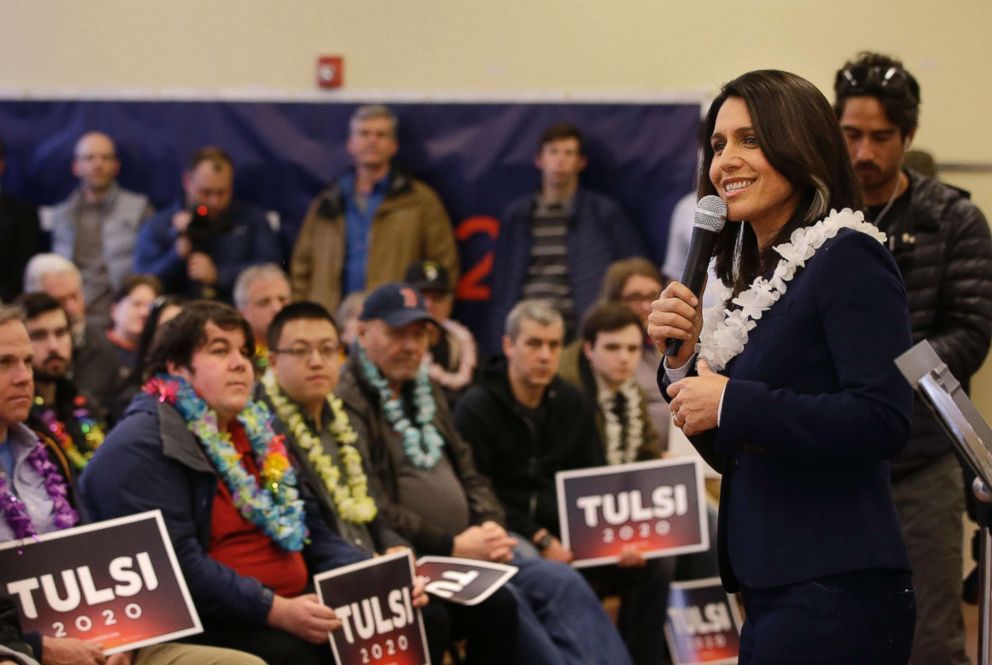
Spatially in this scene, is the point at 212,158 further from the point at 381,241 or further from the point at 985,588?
the point at 985,588

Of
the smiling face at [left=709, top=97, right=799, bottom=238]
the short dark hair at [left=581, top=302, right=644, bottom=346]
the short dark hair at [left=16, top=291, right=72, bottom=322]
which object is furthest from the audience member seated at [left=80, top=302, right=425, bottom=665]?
the smiling face at [left=709, top=97, right=799, bottom=238]

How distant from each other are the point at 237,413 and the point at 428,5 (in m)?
3.44

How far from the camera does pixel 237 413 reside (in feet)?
12.0

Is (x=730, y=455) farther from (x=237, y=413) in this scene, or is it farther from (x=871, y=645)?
(x=237, y=413)

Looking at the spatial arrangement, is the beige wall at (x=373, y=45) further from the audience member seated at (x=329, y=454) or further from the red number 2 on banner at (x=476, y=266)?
the audience member seated at (x=329, y=454)

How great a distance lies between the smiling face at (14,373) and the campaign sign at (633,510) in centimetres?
174

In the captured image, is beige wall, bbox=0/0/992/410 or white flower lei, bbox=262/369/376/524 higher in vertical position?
beige wall, bbox=0/0/992/410

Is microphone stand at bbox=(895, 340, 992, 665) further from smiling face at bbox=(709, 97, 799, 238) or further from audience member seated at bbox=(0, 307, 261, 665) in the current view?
audience member seated at bbox=(0, 307, 261, 665)

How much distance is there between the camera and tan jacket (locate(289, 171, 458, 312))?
654 centimetres

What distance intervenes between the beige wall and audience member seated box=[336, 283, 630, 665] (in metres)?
2.37

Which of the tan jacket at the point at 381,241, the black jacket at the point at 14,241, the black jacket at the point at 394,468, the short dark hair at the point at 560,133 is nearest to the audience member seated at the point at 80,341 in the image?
the black jacket at the point at 14,241

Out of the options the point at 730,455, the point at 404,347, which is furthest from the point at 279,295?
the point at 730,455

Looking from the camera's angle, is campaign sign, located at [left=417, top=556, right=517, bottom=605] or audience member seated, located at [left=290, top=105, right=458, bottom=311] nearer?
campaign sign, located at [left=417, top=556, right=517, bottom=605]

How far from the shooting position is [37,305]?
14.5ft
